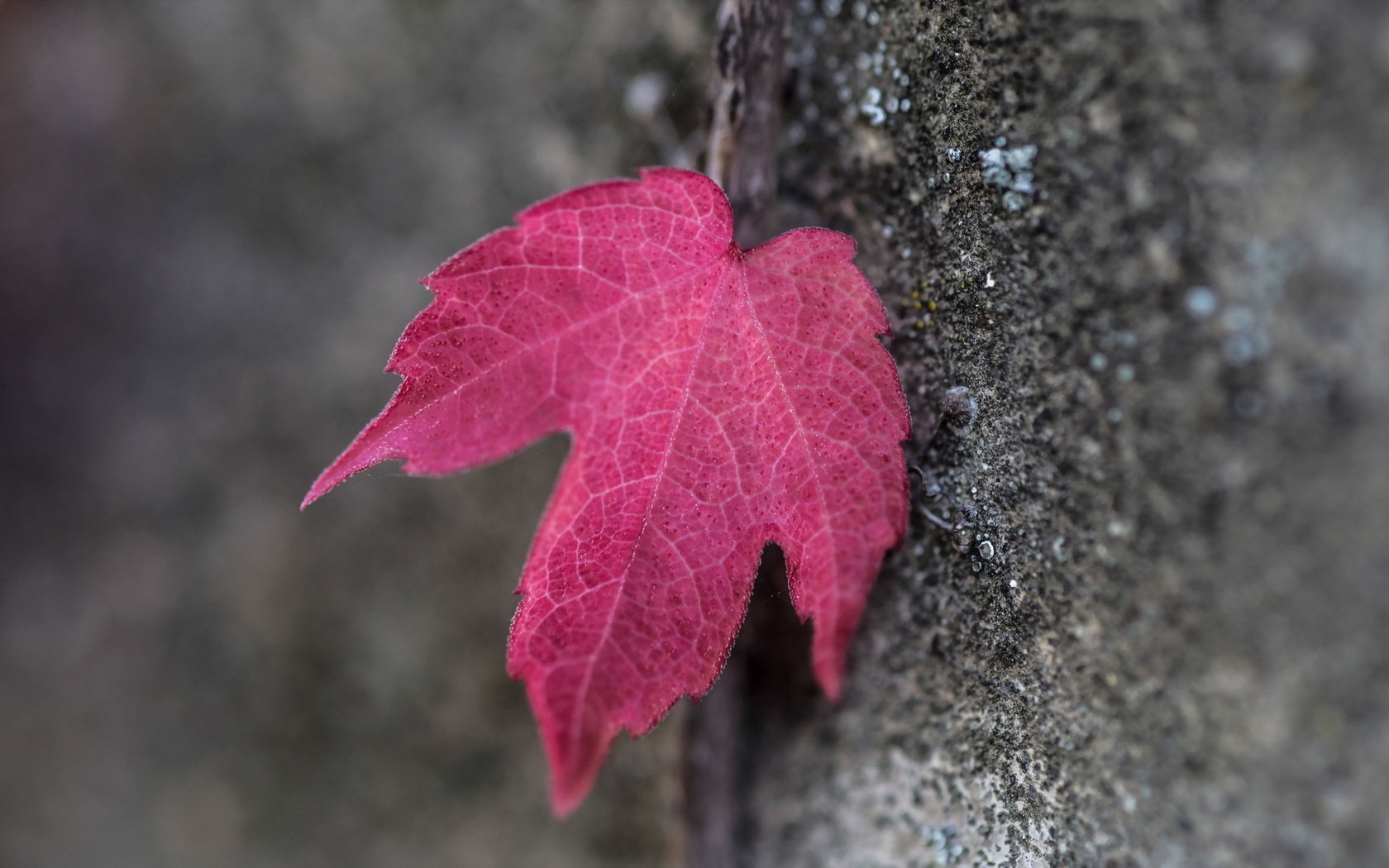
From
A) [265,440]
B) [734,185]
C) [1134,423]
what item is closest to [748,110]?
[734,185]

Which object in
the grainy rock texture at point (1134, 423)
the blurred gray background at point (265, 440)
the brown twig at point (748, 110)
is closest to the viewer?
the grainy rock texture at point (1134, 423)

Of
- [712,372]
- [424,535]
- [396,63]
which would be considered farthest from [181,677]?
[712,372]

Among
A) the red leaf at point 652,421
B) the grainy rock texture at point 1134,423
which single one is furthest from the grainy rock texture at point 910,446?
the red leaf at point 652,421

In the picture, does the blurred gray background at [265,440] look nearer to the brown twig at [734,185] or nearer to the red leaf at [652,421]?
the brown twig at [734,185]

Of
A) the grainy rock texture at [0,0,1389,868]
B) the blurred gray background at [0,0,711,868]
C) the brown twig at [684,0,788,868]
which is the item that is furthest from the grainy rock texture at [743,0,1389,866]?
the blurred gray background at [0,0,711,868]

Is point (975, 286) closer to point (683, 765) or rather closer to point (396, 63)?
point (683, 765)

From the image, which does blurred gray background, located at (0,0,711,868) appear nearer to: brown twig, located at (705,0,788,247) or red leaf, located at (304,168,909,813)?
brown twig, located at (705,0,788,247)
